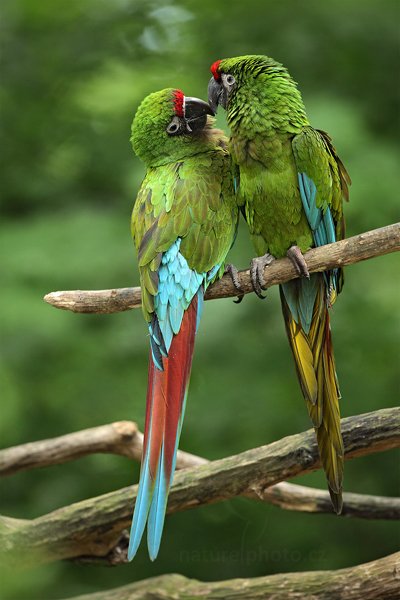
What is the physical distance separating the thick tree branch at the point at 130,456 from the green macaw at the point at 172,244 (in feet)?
2.11

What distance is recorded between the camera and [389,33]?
10.5 feet

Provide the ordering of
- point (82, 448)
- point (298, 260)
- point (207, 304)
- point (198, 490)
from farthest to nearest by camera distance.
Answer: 1. point (207, 304)
2. point (82, 448)
3. point (198, 490)
4. point (298, 260)

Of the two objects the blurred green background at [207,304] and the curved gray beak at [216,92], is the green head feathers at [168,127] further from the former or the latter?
the blurred green background at [207,304]

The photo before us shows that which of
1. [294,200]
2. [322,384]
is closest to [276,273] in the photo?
[294,200]

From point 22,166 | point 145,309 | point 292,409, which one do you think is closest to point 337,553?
point 292,409

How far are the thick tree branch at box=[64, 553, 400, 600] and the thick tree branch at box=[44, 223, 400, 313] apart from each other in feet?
2.49

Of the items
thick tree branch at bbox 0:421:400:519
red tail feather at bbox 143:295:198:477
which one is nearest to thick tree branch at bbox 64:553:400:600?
thick tree branch at bbox 0:421:400:519

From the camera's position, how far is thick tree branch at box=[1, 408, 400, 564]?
2236mm

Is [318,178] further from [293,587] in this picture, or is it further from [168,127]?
[293,587]

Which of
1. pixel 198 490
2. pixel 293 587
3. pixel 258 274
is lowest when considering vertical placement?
pixel 293 587

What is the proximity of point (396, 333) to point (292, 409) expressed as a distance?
1.51 feet

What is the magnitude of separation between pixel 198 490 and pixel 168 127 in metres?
0.99

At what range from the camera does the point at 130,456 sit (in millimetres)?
2783

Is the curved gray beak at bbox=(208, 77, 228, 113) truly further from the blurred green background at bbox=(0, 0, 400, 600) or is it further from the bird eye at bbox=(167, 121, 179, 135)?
the blurred green background at bbox=(0, 0, 400, 600)
